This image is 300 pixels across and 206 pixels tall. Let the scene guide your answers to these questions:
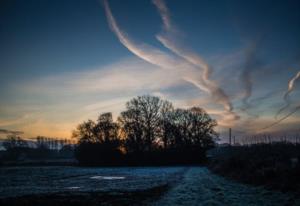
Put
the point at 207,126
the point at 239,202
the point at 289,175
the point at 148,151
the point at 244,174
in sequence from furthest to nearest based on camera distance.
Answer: the point at 207,126 → the point at 148,151 → the point at 244,174 → the point at 289,175 → the point at 239,202

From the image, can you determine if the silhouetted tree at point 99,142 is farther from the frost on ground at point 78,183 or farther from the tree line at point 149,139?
the frost on ground at point 78,183

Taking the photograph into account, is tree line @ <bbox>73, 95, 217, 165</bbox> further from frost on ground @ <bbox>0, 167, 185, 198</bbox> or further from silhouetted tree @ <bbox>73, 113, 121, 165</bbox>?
frost on ground @ <bbox>0, 167, 185, 198</bbox>

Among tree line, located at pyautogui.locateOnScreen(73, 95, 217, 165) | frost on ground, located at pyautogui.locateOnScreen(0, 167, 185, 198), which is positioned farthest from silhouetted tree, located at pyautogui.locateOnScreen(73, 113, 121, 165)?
frost on ground, located at pyautogui.locateOnScreen(0, 167, 185, 198)

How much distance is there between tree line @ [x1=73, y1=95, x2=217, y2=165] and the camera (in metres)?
67.4

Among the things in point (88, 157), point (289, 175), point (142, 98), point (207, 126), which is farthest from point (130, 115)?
point (289, 175)

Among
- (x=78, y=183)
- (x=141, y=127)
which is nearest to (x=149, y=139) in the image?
(x=141, y=127)

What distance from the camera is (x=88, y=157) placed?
71.1 m

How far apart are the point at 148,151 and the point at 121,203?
55213 mm

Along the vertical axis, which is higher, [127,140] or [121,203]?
Result: [127,140]

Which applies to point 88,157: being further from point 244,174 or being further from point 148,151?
point 244,174

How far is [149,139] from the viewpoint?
2768 inches

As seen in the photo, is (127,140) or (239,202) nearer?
(239,202)

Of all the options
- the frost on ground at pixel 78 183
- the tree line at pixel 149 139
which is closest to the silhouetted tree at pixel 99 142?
the tree line at pixel 149 139

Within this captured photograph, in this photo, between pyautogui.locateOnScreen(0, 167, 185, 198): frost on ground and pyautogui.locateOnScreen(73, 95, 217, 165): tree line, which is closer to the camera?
pyautogui.locateOnScreen(0, 167, 185, 198): frost on ground
